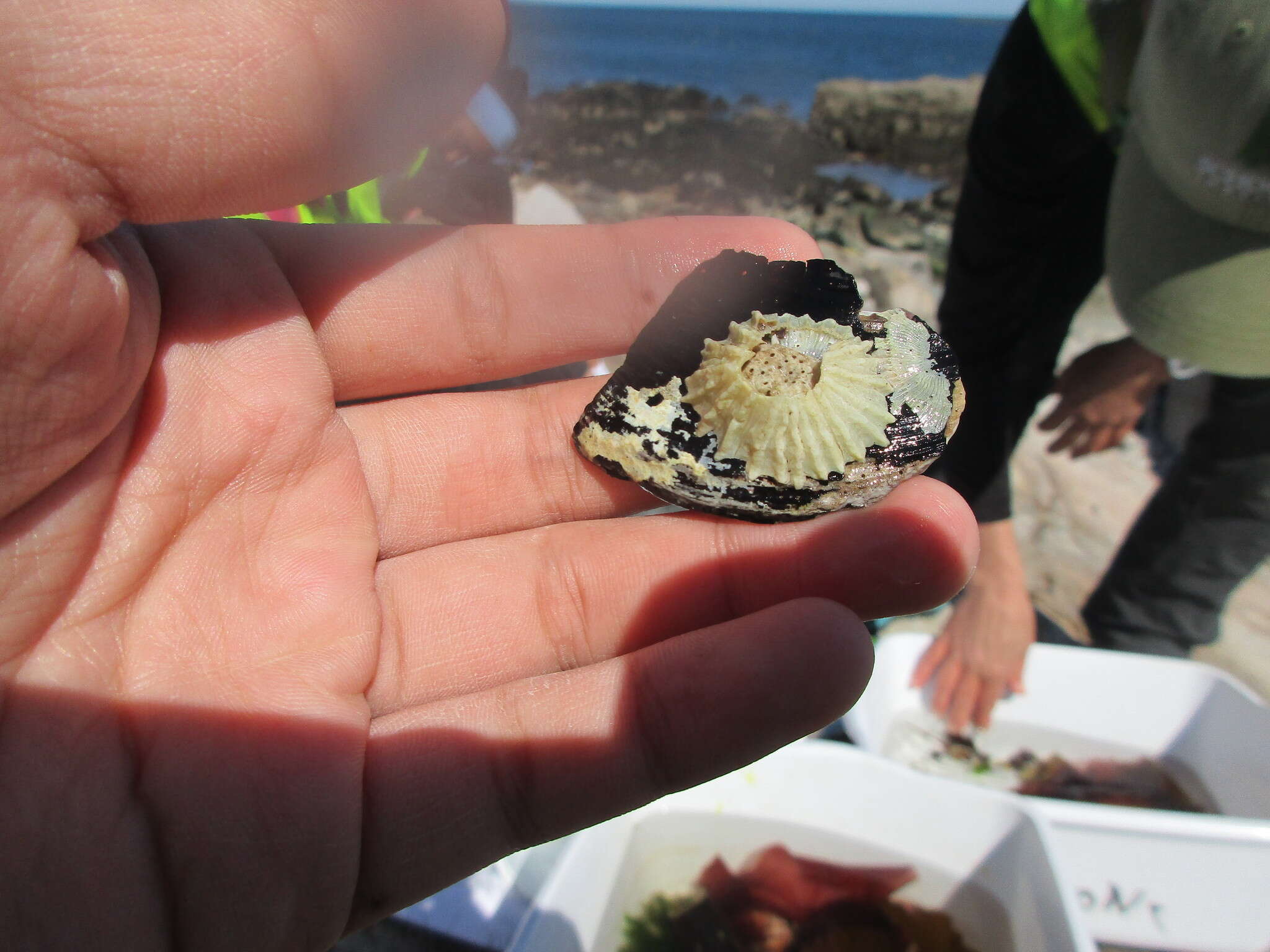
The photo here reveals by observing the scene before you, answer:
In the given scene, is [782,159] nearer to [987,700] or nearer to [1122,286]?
[1122,286]

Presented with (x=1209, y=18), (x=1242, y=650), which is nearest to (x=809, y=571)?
(x=1209, y=18)

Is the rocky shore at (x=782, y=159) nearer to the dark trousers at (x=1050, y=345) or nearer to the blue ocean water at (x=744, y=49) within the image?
the blue ocean water at (x=744, y=49)

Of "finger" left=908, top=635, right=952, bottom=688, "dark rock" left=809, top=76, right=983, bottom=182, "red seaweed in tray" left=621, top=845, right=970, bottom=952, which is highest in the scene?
"dark rock" left=809, top=76, right=983, bottom=182

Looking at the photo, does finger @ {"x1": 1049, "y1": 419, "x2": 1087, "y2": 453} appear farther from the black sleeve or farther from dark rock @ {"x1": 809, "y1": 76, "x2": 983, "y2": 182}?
dark rock @ {"x1": 809, "y1": 76, "x2": 983, "y2": 182}

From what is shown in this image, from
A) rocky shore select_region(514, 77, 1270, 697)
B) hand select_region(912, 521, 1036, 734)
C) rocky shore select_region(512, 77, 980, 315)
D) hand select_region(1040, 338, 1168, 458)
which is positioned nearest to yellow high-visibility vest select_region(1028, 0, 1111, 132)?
hand select_region(1040, 338, 1168, 458)

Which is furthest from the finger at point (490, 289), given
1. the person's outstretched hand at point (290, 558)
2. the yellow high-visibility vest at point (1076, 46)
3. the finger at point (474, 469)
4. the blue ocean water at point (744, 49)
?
the blue ocean water at point (744, 49)

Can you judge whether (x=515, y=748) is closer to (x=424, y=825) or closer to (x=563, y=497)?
(x=424, y=825)

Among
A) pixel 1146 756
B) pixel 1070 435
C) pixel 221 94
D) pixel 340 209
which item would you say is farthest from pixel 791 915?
pixel 340 209
